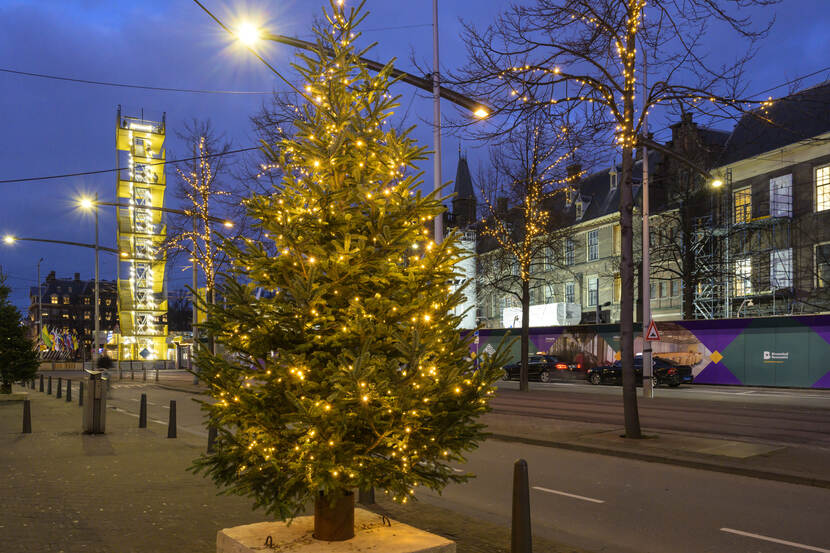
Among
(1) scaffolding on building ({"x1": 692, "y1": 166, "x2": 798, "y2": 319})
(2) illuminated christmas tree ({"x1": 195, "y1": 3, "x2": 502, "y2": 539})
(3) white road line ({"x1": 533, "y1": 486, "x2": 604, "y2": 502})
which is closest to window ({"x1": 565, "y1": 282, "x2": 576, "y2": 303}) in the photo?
(1) scaffolding on building ({"x1": 692, "y1": 166, "x2": 798, "y2": 319})

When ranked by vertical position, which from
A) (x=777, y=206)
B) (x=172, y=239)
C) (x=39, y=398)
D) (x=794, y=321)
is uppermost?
(x=777, y=206)

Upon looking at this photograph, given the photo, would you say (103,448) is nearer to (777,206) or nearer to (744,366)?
(744,366)

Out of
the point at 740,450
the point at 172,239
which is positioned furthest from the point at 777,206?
the point at 172,239

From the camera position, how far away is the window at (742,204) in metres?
38.2

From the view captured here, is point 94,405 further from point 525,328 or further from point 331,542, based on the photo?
point 525,328

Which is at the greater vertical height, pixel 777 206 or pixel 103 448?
pixel 777 206

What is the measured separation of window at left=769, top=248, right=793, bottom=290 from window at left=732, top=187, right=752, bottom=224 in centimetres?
261

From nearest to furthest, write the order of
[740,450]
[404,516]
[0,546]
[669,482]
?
[0,546]
[404,516]
[669,482]
[740,450]

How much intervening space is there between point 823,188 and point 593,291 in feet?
63.5

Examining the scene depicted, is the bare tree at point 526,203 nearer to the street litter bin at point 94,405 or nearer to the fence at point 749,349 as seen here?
the fence at point 749,349

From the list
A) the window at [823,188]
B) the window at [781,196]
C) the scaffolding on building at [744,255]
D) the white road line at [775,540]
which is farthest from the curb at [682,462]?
the window at [781,196]

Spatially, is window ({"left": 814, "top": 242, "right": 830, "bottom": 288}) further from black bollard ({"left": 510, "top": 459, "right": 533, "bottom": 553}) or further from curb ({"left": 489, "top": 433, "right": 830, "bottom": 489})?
black bollard ({"left": 510, "top": 459, "right": 533, "bottom": 553})

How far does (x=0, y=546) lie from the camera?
5.96 meters

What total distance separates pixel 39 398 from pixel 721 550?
2644 centimetres
